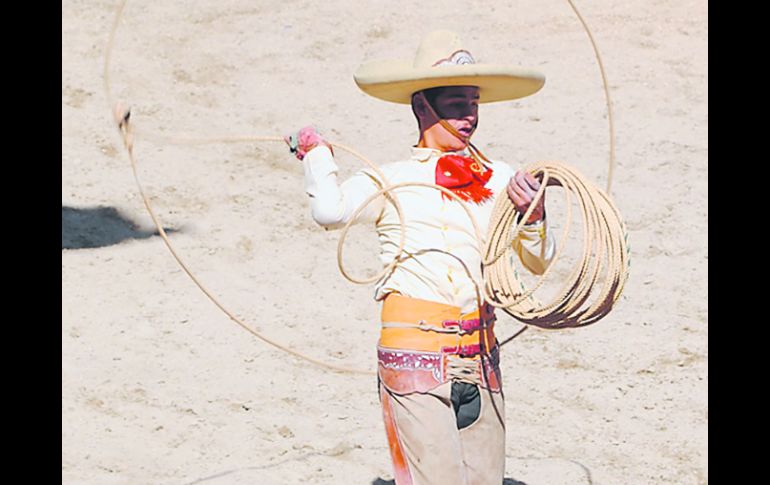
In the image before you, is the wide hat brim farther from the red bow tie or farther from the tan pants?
the tan pants

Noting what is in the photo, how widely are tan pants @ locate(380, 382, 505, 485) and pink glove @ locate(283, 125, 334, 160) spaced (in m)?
0.84

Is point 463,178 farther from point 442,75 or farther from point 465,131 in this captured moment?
point 442,75

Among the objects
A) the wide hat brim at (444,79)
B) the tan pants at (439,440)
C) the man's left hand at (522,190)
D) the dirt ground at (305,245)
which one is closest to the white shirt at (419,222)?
the man's left hand at (522,190)

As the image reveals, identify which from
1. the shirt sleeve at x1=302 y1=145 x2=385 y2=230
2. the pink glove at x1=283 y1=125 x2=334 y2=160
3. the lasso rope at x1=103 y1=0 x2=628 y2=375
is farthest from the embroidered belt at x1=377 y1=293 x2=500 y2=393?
the pink glove at x1=283 y1=125 x2=334 y2=160

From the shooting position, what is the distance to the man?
14.7ft

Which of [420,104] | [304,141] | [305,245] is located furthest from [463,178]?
[305,245]

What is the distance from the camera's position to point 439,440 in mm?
4477

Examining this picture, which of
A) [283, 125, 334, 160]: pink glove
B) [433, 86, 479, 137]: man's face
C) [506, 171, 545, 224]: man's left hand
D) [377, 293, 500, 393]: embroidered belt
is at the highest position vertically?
[433, 86, 479, 137]: man's face

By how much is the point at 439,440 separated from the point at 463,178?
2.89 ft

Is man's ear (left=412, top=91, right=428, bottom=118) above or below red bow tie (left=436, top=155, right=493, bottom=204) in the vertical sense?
above

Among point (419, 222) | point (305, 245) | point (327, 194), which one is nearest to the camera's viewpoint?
point (327, 194)

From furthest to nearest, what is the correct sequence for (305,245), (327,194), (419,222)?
(305,245)
(419,222)
(327,194)

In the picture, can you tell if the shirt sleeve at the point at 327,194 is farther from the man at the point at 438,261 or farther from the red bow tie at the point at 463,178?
the red bow tie at the point at 463,178

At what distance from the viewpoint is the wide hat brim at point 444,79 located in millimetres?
4500
